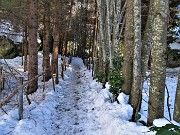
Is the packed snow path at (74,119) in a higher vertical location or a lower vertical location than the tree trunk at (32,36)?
lower

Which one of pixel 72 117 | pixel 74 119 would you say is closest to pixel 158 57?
pixel 74 119

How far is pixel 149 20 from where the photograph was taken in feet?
28.9

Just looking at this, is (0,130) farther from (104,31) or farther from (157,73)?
(104,31)

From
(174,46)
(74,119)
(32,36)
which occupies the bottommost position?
(74,119)

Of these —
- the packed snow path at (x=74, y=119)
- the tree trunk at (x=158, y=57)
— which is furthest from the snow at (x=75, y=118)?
the tree trunk at (x=158, y=57)

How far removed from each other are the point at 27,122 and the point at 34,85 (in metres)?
6.49

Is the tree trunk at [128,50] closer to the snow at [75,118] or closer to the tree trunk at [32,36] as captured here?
the snow at [75,118]

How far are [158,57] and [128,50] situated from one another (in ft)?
9.70

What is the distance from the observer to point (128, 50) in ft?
31.3

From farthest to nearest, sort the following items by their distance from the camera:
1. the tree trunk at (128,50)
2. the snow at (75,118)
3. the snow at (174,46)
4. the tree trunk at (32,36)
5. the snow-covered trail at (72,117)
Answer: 1. the snow at (174,46)
2. the tree trunk at (32,36)
3. the tree trunk at (128,50)
4. the snow-covered trail at (72,117)
5. the snow at (75,118)

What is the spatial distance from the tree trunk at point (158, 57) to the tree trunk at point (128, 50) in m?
2.73

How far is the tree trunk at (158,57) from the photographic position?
6570 millimetres

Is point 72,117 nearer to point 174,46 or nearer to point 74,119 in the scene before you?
point 74,119

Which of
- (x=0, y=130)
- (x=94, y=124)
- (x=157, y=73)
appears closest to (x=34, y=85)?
(x=94, y=124)
